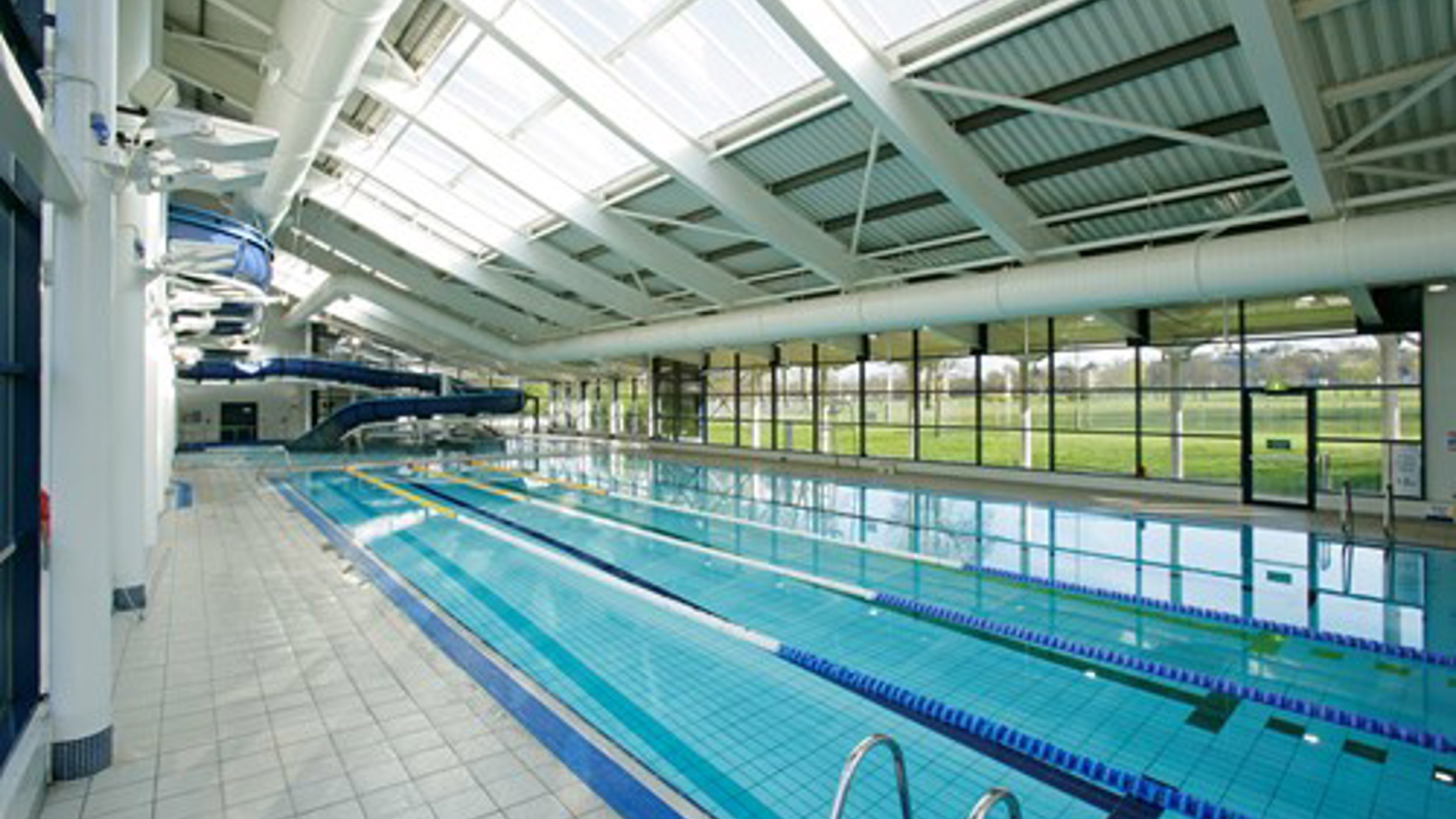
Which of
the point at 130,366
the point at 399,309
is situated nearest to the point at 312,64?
the point at 130,366

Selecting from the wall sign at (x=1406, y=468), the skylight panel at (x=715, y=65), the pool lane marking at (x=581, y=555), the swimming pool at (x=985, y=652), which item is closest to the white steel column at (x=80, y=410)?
the swimming pool at (x=985, y=652)

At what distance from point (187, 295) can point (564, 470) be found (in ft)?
29.7

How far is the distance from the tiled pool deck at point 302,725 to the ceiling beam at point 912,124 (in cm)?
532

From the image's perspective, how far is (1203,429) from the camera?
108 ft

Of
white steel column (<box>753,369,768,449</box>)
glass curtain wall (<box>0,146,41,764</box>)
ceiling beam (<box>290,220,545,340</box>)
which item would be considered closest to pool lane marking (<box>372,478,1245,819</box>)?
glass curtain wall (<box>0,146,41,764</box>)

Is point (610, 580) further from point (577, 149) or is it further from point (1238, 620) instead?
point (577, 149)

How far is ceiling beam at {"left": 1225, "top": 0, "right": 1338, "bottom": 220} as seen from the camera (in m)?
4.46

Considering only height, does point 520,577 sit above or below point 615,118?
below

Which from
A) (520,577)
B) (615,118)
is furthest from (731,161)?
(520,577)

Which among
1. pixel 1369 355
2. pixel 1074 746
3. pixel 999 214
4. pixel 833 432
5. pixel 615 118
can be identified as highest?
pixel 615 118

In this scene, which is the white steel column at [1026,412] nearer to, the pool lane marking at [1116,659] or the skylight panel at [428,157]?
the pool lane marking at [1116,659]

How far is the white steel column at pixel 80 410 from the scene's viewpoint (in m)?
2.45

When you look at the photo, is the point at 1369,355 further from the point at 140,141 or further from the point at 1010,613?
the point at 140,141

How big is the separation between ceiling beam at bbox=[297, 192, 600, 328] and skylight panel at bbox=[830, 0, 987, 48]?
10.0m
